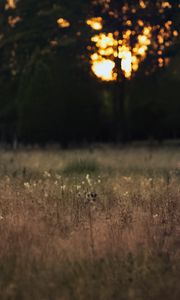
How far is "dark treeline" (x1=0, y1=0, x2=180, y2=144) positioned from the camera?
30.1 metres

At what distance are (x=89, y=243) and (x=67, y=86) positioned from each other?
81.8 ft

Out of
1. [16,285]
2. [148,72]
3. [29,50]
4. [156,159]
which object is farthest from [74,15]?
[16,285]

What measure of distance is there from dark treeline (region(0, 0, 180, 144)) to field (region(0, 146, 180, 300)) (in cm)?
1993

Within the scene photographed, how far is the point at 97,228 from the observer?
6809 millimetres

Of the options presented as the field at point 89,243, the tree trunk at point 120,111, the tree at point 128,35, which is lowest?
the field at point 89,243

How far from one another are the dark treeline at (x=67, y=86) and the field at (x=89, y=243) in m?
19.9

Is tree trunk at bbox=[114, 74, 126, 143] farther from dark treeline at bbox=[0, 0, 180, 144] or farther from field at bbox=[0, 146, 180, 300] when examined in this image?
field at bbox=[0, 146, 180, 300]

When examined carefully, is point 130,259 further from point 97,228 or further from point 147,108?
point 147,108

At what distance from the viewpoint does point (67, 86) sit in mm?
30797


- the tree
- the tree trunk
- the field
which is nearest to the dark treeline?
the tree trunk

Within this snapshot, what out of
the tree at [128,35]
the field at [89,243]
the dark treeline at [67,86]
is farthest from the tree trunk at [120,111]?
the field at [89,243]

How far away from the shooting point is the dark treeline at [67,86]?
1184 inches

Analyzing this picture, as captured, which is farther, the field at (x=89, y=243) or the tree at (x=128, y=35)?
the tree at (x=128, y=35)

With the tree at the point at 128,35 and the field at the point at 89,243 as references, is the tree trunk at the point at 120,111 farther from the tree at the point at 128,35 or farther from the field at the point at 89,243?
the field at the point at 89,243
